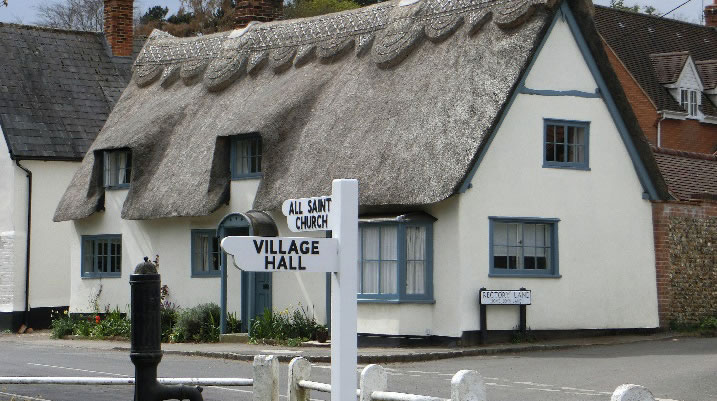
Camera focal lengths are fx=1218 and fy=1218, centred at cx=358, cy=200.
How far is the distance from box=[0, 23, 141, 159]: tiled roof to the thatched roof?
2.58 m

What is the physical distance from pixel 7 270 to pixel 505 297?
1502 cm

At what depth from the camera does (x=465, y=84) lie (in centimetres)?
2231

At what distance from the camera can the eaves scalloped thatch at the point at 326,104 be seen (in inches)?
869

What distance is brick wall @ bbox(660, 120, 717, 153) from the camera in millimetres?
35000

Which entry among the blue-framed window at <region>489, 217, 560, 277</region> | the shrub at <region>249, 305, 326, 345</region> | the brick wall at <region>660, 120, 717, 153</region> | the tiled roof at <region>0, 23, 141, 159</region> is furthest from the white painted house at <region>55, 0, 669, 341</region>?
the brick wall at <region>660, 120, 717, 153</region>

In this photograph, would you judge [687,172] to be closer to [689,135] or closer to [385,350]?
[385,350]

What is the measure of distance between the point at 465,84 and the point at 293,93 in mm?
4709

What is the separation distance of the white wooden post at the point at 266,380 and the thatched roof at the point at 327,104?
1063 centimetres

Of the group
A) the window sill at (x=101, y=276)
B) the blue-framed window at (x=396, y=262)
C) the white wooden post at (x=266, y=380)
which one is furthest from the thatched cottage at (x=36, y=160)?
the white wooden post at (x=266, y=380)

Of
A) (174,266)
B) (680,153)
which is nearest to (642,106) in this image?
(680,153)

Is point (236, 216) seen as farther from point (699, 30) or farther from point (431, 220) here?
point (699, 30)

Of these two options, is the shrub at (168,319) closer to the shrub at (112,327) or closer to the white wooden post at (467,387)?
the shrub at (112,327)

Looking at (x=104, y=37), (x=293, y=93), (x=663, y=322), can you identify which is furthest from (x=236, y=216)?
(x=104, y=37)

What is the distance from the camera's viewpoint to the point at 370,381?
972 centimetres
